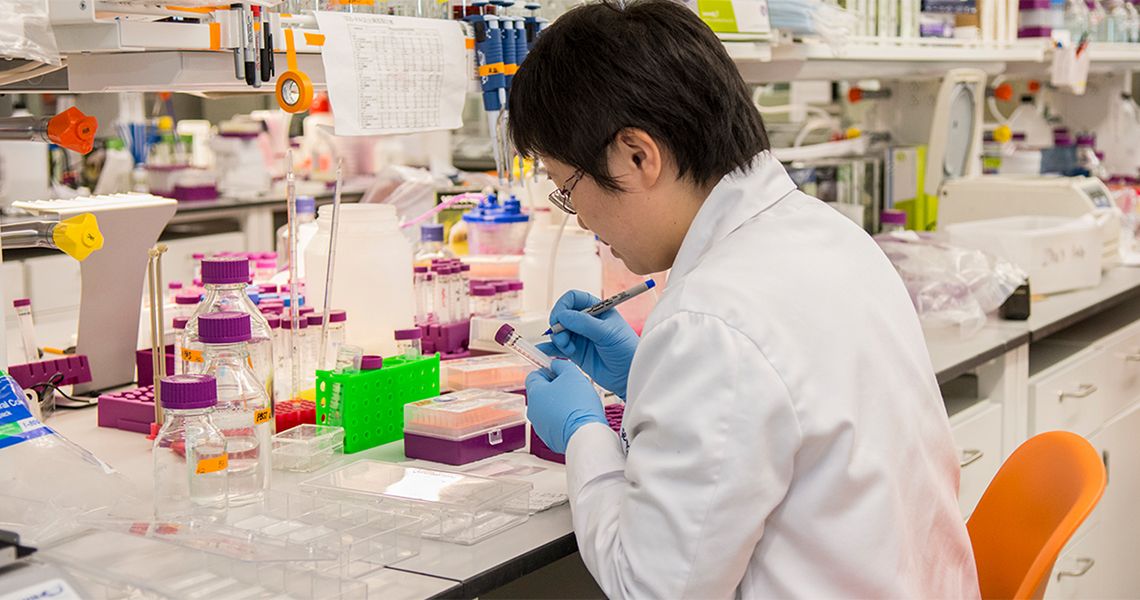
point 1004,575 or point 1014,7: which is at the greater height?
point 1014,7

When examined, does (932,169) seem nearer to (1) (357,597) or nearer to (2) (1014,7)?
(2) (1014,7)

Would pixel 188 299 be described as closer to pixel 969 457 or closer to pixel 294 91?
pixel 294 91

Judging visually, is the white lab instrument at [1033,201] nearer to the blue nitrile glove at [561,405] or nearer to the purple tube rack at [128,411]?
the blue nitrile glove at [561,405]

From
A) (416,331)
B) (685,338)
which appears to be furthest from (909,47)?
A: (685,338)

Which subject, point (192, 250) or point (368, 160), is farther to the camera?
point (368, 160)

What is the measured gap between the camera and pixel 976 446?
8.21ft

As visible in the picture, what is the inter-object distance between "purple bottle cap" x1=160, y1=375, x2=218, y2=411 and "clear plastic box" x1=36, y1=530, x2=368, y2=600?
17cm

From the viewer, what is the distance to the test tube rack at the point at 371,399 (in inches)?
71.1

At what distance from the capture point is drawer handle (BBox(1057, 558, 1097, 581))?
2.74 m

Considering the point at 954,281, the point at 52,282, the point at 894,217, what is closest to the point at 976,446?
the point at 954,281

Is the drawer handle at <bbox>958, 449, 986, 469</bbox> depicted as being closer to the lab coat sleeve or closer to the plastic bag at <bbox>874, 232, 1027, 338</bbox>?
the plastic bag at <bbox>874, 232, 1027, 338</bbox>

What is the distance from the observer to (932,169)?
12.1 ft

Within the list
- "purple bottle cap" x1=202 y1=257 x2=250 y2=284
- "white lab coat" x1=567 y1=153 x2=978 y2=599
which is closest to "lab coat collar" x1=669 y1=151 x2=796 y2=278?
"white lab coat" x1=567 y1=153 x2=978 y2=599

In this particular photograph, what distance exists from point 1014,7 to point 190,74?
9.03ft
